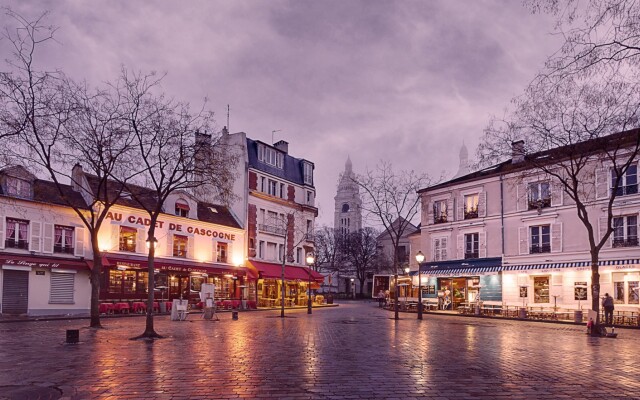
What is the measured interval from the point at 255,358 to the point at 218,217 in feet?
108

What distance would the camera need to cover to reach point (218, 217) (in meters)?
43.9

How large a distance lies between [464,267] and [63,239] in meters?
27.9

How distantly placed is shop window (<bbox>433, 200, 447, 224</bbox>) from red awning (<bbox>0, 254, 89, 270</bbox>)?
26.6 meters

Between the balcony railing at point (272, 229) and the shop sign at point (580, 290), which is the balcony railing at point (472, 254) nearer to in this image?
the shop sign at point (580, 290)

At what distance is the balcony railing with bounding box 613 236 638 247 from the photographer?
31306 millimetres

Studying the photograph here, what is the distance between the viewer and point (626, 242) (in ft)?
104

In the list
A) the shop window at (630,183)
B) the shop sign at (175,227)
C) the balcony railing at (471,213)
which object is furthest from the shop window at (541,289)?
the shop sign at (175,227)

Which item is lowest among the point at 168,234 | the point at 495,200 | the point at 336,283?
Result: the point at 336,283

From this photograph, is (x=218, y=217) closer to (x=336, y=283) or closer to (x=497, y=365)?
(x=497, y=365)

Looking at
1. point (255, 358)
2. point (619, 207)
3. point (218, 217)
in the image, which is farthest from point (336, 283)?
point (255, 358)

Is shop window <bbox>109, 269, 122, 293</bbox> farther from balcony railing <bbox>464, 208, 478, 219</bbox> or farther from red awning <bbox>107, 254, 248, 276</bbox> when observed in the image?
balcony railing <bbox>464, 208, 478, 219</bbox>

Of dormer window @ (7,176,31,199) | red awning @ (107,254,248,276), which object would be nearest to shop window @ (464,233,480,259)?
red awning @ (107,254,248,276)

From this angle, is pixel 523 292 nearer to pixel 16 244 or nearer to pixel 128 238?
pixel 128 238

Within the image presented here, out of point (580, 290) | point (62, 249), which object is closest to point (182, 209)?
point (62, 249)
